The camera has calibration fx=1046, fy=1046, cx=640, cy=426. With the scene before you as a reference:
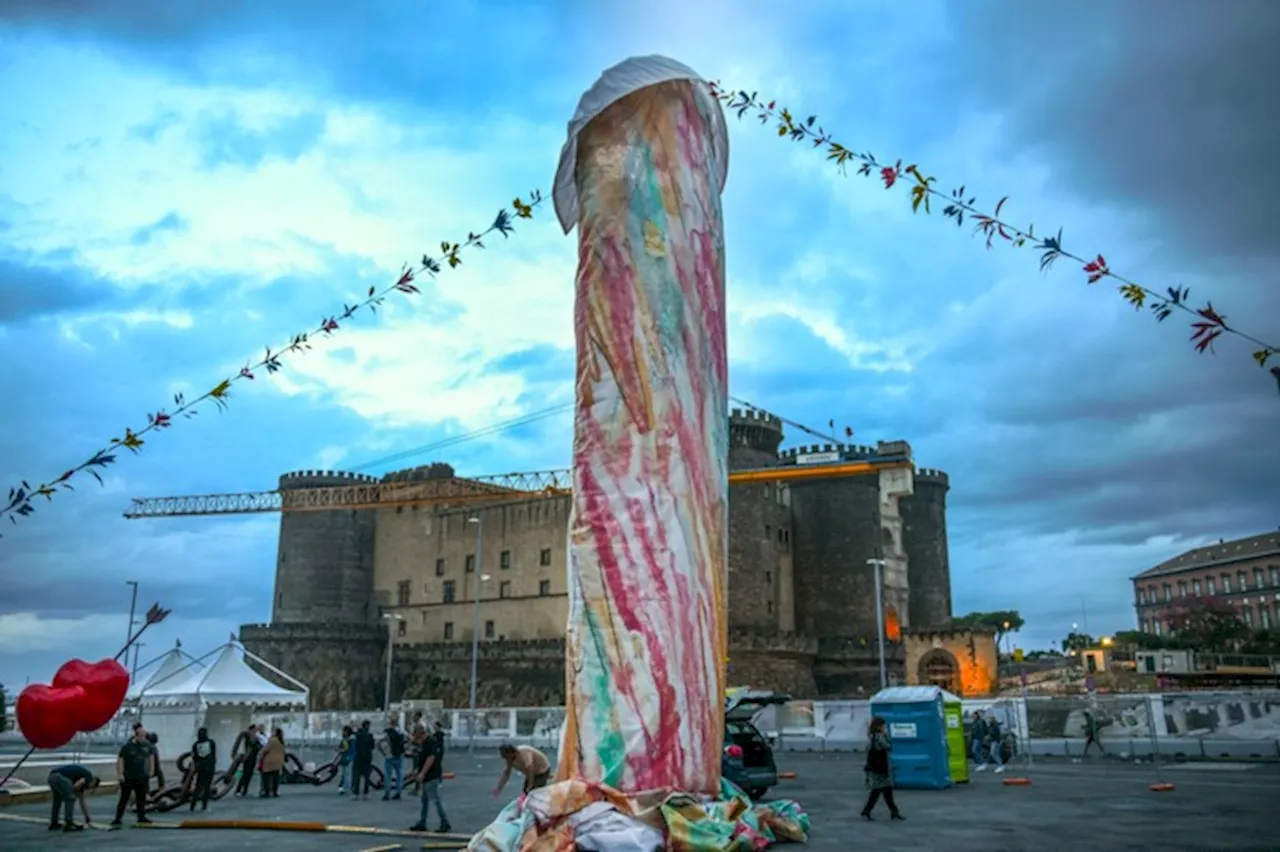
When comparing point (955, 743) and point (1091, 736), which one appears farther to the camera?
point (1091, 736)

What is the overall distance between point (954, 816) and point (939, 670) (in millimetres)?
50222

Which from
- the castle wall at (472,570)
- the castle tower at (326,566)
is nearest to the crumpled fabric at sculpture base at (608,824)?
the castle wall at (472,570)

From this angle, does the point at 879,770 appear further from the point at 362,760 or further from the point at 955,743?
the point at 362,760

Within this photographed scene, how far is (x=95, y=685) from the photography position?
38.6 feet

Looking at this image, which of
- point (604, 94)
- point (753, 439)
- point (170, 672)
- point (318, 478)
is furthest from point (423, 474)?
point (604, 94)

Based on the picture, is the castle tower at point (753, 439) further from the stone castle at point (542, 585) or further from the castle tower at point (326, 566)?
the castle tower at point (326, 566)

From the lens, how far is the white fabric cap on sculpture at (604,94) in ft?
36.1

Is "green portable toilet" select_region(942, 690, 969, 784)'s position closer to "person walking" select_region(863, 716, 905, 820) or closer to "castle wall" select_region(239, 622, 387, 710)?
"person walking" select_region(863, 716, 905, 820)

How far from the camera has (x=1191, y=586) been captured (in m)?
107

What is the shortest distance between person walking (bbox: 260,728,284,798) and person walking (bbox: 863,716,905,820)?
12.1 m

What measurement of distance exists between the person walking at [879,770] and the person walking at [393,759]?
826 cm

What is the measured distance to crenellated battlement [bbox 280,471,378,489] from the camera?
79.8 m

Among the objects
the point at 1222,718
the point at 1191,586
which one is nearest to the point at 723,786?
the point at 1222,718

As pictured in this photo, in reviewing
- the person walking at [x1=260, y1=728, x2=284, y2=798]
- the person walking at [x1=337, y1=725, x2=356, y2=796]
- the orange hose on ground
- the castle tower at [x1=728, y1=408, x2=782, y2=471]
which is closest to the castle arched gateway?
the castle tower at [x1=728, y1=408, x2=782, y2=471]
